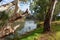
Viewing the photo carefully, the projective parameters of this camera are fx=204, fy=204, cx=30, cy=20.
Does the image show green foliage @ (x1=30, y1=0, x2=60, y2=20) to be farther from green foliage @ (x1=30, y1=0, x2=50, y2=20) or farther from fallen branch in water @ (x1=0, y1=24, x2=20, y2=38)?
fallen branch in water @ (x1=0, y1=24, x2=20, y2=38)

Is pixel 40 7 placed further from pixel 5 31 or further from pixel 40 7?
pixel 5 31

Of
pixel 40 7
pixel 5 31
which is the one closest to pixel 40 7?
pixel 40 7

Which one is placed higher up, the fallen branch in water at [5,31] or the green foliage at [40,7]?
the fallen branch in water at [5,31]

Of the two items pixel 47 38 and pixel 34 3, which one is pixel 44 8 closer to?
pixel 34 3

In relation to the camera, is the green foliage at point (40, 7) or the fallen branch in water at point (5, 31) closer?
the fallen branch in water at point (5, 31)

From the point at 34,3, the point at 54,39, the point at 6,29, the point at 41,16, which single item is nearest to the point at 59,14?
the point at 41,16

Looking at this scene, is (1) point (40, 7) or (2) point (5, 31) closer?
(2) point (5, 31)

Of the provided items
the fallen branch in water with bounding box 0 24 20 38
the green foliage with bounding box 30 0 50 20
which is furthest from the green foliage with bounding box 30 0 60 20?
the fallen branch in water with bounding box 0 24 20 38

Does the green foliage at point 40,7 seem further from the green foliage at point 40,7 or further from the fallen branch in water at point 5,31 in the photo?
the fallen branch in water at point 5,31

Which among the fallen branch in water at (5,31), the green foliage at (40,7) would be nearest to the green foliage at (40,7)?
the green foliage at (40,7)

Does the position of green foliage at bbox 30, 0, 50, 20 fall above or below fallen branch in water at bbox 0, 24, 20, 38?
below

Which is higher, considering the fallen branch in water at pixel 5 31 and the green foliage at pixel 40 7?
the fallen branch in water at pixel 5 31

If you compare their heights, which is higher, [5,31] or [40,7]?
[5,31]

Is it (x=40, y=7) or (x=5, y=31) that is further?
(x=40, y=7)
